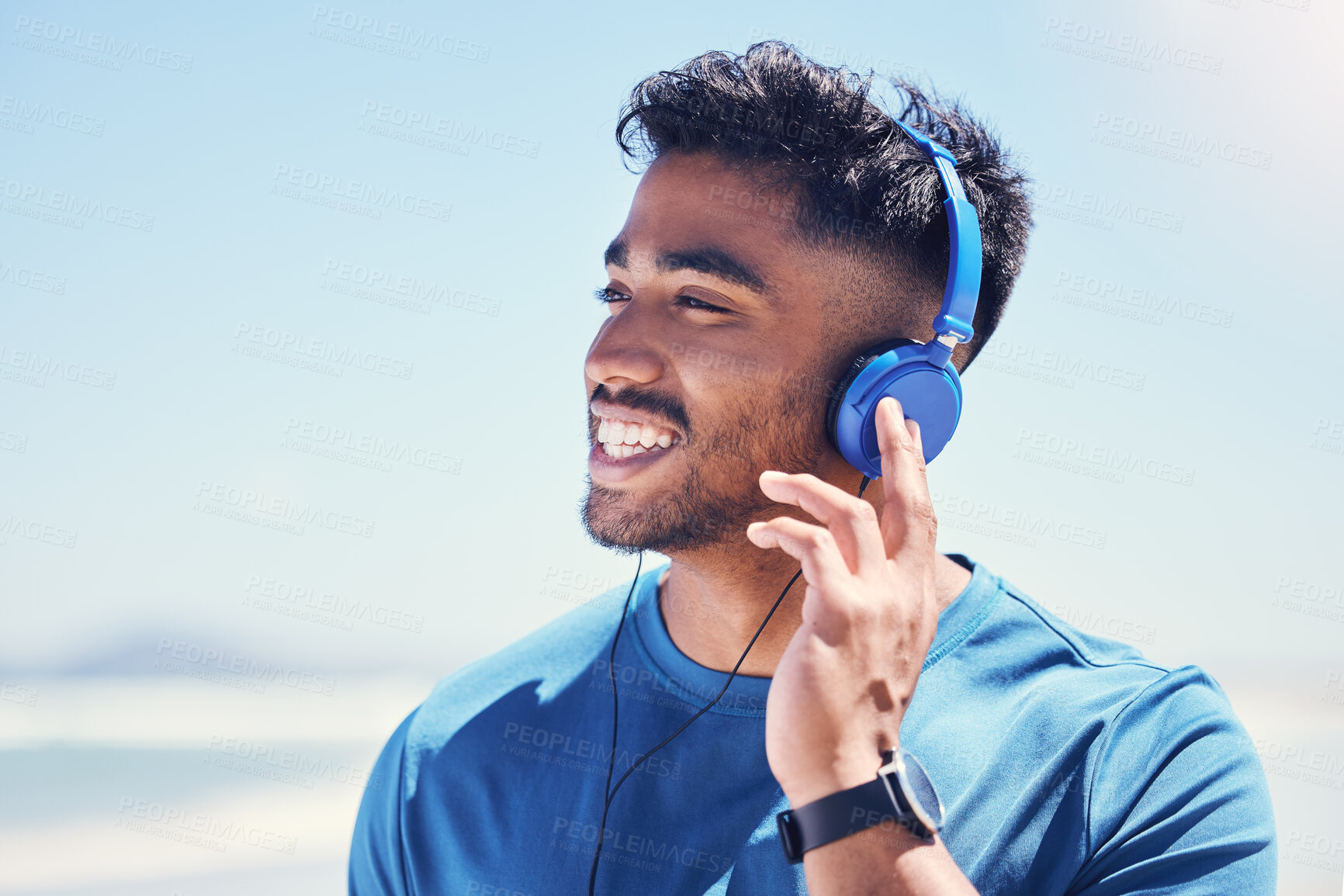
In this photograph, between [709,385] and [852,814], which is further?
[709,385]

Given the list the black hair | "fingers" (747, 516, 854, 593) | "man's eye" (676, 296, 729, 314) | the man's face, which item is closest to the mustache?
the man's face

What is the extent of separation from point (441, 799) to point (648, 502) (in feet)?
2.40

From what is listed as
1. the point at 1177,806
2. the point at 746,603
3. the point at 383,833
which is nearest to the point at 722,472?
the point at 746,603

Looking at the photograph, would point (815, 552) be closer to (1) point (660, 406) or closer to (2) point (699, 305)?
(1) point (660, 406)

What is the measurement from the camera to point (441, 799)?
1898mm

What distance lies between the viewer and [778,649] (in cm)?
180

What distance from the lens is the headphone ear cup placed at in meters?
1.68

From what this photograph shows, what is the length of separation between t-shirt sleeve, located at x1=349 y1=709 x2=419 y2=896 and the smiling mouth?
2.54ft

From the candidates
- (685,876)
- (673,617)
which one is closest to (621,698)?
(673,617)

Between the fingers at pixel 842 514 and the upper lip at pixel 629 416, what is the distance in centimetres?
41

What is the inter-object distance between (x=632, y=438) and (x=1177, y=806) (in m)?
1.07

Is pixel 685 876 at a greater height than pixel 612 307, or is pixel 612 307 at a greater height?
pixel 612 307

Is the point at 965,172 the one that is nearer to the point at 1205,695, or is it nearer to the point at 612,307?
the point at 612,307

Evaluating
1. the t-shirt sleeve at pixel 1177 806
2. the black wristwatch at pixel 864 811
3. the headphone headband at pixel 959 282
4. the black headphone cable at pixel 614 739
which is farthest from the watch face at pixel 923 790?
the headphone headband at pixel 959 282
